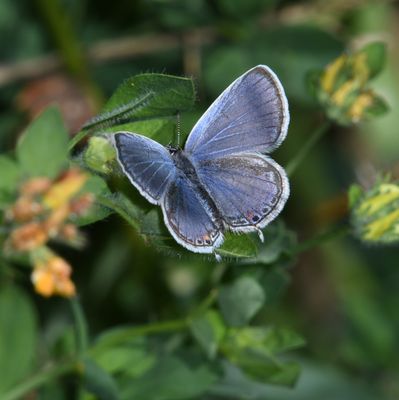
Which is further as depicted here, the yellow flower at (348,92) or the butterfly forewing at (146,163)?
the yellow flower at (348,92)

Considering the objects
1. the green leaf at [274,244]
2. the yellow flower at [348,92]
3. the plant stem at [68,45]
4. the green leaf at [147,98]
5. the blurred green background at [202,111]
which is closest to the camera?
the green leaf at [147,98]

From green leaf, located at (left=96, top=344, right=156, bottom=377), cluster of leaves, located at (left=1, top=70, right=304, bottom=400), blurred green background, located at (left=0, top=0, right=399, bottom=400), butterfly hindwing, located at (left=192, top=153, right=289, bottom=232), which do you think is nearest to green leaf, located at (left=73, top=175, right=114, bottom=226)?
cluster of leaves, located at (left=1, top=70, right=304, bottom=400)

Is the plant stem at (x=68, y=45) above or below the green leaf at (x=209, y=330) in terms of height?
above

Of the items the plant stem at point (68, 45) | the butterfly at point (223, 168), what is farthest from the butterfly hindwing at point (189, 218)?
the plant stem at point (68, 45)

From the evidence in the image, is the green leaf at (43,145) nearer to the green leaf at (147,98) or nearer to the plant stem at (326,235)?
the green leaf at (147,98)

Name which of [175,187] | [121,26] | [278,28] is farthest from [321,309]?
[175,187]
